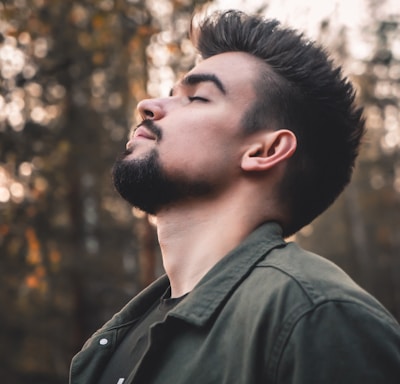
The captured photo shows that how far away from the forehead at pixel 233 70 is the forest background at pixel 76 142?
1.95 meters

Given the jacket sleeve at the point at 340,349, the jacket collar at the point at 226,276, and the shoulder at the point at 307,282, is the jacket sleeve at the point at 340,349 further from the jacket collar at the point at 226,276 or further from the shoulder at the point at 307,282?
the jacket collar at the point at 226,276

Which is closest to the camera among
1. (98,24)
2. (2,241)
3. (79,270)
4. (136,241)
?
(98,24)

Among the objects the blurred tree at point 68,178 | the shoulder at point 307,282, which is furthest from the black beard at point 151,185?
the blurred tree at point 68,178

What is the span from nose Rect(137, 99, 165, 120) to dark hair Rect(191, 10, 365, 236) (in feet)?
1.39

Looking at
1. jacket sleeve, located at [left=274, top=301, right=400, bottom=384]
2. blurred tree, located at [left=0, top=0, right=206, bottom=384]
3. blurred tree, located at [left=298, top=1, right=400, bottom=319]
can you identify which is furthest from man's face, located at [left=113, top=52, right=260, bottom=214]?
blurred tree, located at [left=298, top=1, right=400, bottom=319]

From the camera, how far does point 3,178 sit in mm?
8328

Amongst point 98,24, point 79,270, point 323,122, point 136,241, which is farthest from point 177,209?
point 136,241

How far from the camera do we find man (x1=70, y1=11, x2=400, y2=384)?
1964mm

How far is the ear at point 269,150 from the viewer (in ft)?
8.43

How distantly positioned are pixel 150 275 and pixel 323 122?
9.35m

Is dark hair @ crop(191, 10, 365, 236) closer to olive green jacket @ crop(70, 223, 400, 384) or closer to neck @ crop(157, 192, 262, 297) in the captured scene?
neck @ crop(157, 192, 262, 297)

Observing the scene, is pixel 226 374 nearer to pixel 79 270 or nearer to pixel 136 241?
pixel 79 270

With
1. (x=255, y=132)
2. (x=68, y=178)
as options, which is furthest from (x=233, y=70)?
(x=68, y=178)

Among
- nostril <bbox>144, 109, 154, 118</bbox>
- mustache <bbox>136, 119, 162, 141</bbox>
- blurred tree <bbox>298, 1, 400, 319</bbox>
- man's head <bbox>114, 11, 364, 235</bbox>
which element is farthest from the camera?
blurred tree <bbox>298, 1, 400, 319</bbox>
